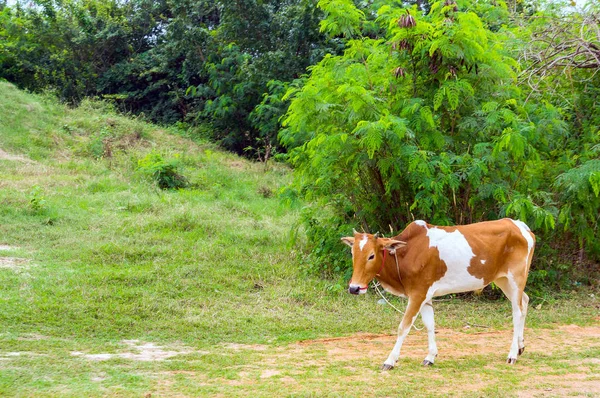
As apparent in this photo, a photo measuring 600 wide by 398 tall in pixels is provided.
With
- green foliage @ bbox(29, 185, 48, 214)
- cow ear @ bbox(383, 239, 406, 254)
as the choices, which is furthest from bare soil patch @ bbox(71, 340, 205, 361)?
green foliage @ bbox(29, 185, 48, 214)

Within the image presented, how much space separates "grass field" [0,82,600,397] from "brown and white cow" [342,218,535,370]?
1.74 ft

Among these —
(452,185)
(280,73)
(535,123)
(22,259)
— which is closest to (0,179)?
(22,259)

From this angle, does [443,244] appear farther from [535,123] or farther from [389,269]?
[535,123]

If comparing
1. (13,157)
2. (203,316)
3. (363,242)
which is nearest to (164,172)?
(13,157)

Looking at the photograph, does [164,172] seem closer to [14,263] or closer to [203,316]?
[14,263]

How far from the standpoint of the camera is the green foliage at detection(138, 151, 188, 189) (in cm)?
1493

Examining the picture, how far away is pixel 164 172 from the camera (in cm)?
1503

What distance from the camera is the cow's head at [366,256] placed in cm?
562

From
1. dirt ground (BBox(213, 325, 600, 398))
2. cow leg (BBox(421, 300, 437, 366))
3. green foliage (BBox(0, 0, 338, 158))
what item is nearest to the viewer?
dirt ground (BBox(213, 325, 600, 398))

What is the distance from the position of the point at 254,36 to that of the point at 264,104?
2473mm

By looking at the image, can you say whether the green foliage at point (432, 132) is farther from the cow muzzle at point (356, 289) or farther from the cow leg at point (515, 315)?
the cow muzzle at point (356, 289)

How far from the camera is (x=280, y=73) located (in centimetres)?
1866

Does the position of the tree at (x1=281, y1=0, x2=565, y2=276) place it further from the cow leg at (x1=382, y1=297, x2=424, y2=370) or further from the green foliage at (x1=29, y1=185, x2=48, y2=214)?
the green foliage at (x1=29, y1=185, x2=48, y2=214)

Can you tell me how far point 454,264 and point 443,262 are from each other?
11 cm
